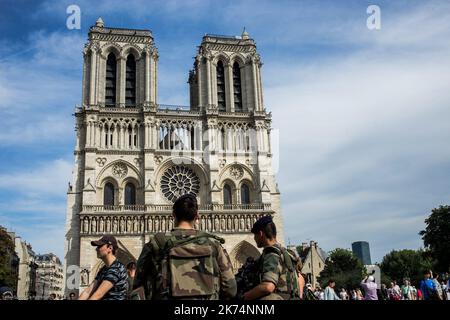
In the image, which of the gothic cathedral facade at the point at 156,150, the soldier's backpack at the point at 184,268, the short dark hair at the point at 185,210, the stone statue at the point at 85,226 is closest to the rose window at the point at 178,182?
the gothic cathedral facade at the point at 156,150

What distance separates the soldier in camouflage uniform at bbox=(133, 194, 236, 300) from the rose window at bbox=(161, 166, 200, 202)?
3453 centimetres

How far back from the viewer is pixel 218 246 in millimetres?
4012

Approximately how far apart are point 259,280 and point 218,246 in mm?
752

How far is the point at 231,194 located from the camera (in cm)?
3991

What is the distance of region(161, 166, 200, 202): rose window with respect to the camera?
38531 mm

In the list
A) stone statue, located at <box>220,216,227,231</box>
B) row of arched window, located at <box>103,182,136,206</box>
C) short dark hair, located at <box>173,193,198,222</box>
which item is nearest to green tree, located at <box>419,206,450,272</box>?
stone statue, located at <box>220,216,227,231</box>

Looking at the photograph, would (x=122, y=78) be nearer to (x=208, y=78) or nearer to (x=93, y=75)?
(x=93, y=75)

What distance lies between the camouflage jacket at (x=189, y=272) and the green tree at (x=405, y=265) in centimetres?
5677

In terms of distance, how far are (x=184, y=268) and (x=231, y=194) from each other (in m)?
36.2

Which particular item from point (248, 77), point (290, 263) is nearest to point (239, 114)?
point (248, 77)

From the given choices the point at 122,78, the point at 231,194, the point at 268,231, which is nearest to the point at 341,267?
the point at 231,194

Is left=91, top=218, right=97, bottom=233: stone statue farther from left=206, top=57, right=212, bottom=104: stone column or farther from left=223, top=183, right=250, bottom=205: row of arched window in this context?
left=206, top=57, right=212, bottom=104: stone column
